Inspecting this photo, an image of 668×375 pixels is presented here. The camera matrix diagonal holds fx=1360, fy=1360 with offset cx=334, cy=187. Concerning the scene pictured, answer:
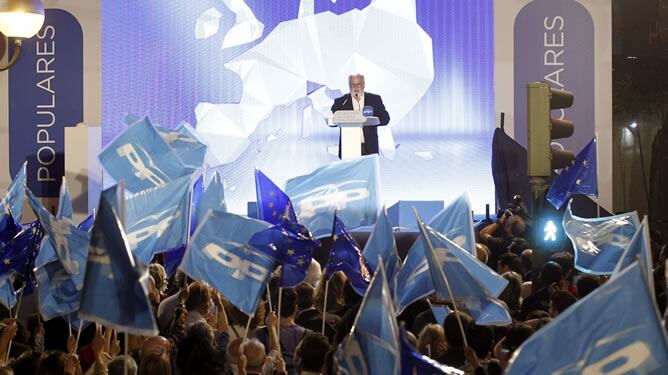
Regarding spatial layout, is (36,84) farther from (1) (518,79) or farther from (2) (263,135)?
(1) (518,79)

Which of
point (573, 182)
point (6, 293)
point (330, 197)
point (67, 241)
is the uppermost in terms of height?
point (573, 182)

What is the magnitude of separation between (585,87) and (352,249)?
9200 millimetres

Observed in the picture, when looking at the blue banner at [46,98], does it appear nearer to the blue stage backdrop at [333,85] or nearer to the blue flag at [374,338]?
the blue stage backdrop at [333,85]

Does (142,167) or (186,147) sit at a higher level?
(186,147)

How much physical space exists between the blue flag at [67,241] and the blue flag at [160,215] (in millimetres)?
843

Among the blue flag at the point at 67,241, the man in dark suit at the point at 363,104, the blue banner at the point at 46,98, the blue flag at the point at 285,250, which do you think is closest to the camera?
the blue flag at the point at 67,241

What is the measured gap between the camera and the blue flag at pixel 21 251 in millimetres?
9309

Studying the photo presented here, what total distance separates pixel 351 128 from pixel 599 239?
Result: 4060 mm

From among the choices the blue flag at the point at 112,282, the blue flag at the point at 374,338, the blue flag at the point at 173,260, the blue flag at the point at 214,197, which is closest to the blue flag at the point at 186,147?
the blue flag at the point at 214,197

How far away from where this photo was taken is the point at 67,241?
26.6ft

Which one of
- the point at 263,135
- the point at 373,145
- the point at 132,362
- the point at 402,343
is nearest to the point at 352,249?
the point at 132,362

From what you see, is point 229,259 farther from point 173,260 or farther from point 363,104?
point 363,104

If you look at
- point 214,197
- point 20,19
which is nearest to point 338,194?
point 214,197

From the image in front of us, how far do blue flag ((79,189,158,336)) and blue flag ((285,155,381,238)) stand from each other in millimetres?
4023
